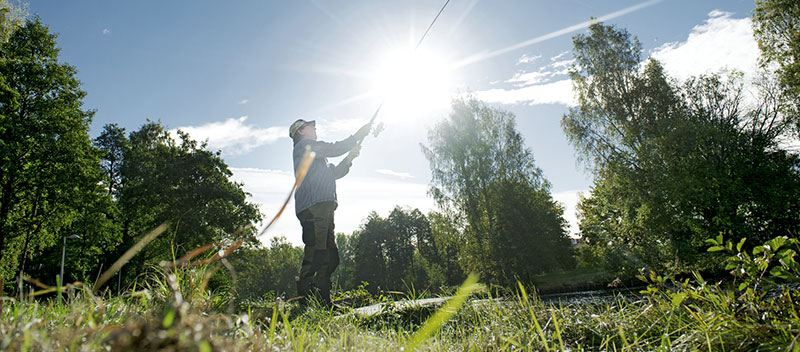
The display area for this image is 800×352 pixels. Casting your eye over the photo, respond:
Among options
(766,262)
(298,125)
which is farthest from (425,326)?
(298,125)

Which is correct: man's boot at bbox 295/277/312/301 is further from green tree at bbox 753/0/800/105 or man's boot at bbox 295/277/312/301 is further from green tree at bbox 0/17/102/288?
green tree at bbox 753/0/800/105

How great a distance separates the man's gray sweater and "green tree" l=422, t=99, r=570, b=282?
2113 centimetres

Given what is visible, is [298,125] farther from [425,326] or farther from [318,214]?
[425,326]

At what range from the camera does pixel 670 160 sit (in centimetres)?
1841

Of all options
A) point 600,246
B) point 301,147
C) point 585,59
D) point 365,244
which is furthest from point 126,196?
point 365,244

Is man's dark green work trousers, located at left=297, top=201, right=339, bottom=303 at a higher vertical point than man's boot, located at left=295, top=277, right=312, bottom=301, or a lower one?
higher

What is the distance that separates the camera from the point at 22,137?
14.6 m

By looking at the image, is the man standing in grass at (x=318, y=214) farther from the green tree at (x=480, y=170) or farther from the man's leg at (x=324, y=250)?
the green tree at (x=480, y=170)

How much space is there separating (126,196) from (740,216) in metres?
30.9

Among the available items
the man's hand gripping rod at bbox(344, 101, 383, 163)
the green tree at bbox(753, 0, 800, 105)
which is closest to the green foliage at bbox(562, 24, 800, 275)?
the green tree at bbox(753, 0, 800, 105)

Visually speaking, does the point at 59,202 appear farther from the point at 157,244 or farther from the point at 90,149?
the point at 157,244

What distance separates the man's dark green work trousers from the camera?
17.2 feet

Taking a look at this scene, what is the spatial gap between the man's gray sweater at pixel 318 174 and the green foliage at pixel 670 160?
48.1ft

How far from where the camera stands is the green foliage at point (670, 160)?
16.9 m
